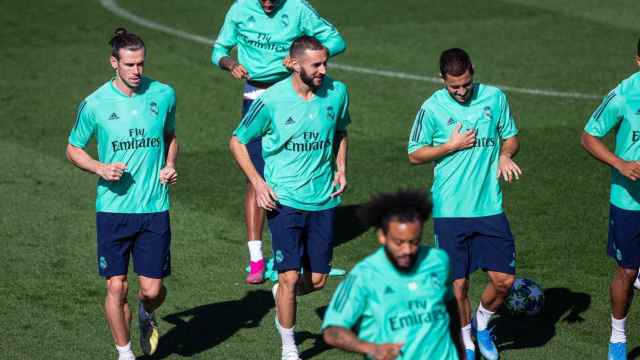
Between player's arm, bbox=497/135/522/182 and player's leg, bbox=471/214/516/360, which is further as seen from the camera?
player's leg, bbox=471/214/516/360

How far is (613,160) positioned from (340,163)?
224cm

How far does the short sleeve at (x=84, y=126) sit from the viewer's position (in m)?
10.3

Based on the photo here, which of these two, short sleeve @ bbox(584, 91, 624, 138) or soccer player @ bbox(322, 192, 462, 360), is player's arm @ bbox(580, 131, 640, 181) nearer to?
short sleeve @ bbox(584, 91, 624, 138)

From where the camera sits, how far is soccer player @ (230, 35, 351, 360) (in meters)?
10.7

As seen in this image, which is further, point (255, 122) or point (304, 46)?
point (255, 122)

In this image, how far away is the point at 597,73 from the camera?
793 inches

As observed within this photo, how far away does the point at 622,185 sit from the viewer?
34.4 feet

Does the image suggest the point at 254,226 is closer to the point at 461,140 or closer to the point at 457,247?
the point at 457,247

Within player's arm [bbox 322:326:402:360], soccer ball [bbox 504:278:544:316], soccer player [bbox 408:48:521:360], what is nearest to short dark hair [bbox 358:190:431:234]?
player's arm [bbox 322:326:402:360]

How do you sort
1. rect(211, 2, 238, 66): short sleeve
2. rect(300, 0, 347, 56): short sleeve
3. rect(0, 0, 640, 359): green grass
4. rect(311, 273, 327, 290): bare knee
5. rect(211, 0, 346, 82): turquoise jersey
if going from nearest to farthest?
rect(311, 273, 327, 290): bare knee
rect(0, 0, 640, 359): green grass
rect(211, 0, 346, 82): turquoise jersey
rect(300, 0, 347, 56): short sleeve
rect(211, 2, 238, 66): short sleeve

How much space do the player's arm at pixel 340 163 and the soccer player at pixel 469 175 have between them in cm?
76

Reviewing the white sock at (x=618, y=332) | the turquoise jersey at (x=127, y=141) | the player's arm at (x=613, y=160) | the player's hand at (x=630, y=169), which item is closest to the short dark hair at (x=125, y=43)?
the turquoise jersey at (x=127, y=141)

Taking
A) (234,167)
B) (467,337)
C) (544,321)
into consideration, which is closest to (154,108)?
(467,337)

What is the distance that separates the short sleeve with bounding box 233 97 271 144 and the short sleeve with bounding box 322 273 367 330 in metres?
3.22
